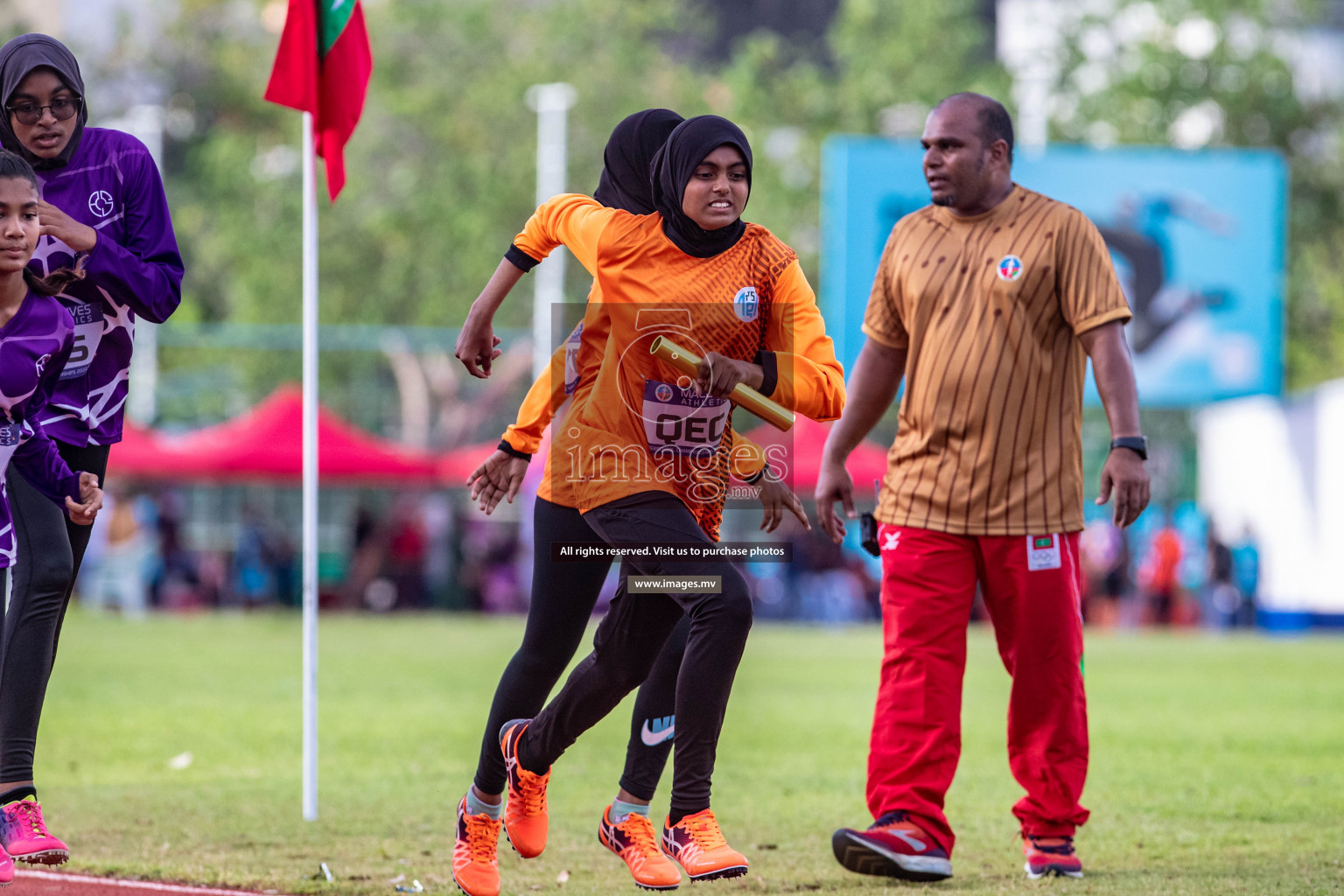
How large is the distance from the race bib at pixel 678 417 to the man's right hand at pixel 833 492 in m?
0.86

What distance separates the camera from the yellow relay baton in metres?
4.99

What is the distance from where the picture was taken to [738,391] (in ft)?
16.3

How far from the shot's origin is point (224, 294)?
167 feet

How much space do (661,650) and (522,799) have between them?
0.65m

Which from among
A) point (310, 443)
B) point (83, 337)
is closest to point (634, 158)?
point (83, 337)

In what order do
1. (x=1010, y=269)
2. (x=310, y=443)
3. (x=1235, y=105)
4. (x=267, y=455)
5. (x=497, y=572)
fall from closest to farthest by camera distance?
(x=1010, y=269), (x=310, y=443), (x=267, y=455), (x=497, y=572), (x=1235, y=105)

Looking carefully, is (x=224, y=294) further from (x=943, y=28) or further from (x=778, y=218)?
(x=943, y=28)

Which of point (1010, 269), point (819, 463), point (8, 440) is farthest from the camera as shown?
point (819, 463)

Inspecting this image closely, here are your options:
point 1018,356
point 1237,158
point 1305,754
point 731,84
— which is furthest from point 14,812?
point 731,84

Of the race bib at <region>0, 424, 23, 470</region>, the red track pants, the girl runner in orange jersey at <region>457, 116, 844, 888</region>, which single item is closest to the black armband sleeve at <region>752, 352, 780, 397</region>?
the girl runner in orange jersey at <region>457, 116, 844, 888</region>

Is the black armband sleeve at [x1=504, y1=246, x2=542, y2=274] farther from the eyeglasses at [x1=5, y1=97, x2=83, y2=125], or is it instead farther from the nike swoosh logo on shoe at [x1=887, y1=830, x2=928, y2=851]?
the nike swoosh logo on shoe at [x1=887, y1=830, x2=928, y2=851]

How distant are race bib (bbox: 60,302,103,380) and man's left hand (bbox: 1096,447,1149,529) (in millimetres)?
3262

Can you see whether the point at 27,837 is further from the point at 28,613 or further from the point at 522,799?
the point at 522,799

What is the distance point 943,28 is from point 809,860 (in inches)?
1702
